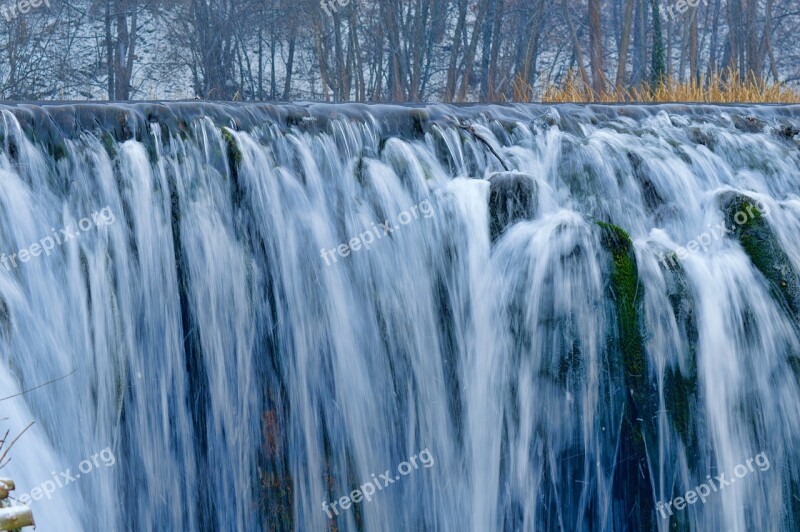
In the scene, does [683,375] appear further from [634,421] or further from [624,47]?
[624,47]

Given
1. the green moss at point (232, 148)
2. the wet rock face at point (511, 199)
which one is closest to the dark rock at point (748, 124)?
the wet rock face at point (511, 199)

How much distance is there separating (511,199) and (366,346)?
1.21 metres

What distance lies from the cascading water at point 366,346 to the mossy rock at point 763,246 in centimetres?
2

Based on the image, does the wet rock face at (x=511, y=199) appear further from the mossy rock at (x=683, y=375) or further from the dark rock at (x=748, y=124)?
the dark rock at (x=748, y=124)

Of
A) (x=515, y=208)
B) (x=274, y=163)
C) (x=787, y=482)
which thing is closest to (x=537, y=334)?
(x=515, y=208)

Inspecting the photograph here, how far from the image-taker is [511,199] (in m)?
5.52

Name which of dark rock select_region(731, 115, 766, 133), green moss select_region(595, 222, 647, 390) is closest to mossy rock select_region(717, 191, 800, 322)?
green moss select_region(595, 222, 647, 390)

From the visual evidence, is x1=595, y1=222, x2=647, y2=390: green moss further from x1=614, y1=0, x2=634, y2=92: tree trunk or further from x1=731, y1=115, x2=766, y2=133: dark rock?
x1=614, y1=0, x2=634, y2=92: tree trunk

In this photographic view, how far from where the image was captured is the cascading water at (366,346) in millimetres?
4777

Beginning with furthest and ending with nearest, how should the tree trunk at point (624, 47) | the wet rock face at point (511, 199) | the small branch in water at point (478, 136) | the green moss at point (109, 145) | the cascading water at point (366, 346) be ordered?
the tree trunk at point (624, 47)
the small branch in water at point (478, 136)
the wet rock face at point (511, 199)
the green moss at point (109, 145)
the cascading water at point (366, 346)

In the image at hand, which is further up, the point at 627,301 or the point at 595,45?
the point at 595,45

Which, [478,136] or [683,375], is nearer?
[683,375]

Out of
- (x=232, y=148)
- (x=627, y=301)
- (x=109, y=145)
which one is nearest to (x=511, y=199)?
(x=627, y=301)

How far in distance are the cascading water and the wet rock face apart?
0.01 metres
